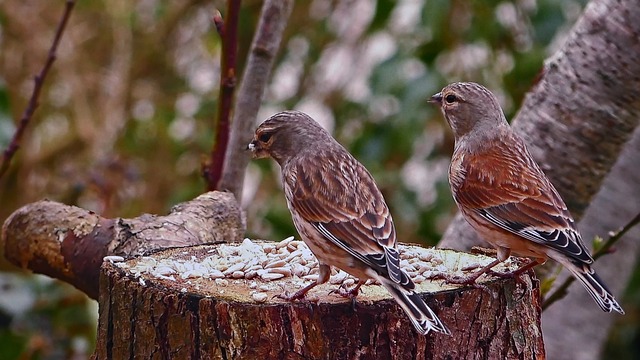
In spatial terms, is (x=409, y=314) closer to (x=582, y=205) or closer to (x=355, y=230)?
(x=355, y=230)

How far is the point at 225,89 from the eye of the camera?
153 inches

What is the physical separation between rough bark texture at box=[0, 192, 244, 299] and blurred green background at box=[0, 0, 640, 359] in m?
0.64

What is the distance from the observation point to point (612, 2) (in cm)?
A: 435

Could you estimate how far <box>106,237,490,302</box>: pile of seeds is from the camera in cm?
334

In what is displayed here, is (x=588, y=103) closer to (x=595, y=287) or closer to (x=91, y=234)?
(x=595, y=287)

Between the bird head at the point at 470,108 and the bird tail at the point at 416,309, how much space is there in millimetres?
1439

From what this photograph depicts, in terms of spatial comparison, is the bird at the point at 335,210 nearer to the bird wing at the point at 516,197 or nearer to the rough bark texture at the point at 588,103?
the bird wing at the point at 516,197

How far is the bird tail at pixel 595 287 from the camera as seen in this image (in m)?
3.21

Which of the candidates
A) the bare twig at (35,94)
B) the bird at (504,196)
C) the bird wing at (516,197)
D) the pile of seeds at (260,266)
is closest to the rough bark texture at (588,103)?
the bird at (504,196)

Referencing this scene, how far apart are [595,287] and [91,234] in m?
1.89

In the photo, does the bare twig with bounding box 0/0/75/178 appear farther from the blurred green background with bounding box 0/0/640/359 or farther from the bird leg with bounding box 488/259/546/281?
the bird leg with bounding box 488/259/546/281

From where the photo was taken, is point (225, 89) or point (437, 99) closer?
point (225, 89)

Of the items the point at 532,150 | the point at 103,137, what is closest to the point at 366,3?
the point at 103,137

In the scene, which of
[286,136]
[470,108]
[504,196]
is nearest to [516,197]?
[504,196]
